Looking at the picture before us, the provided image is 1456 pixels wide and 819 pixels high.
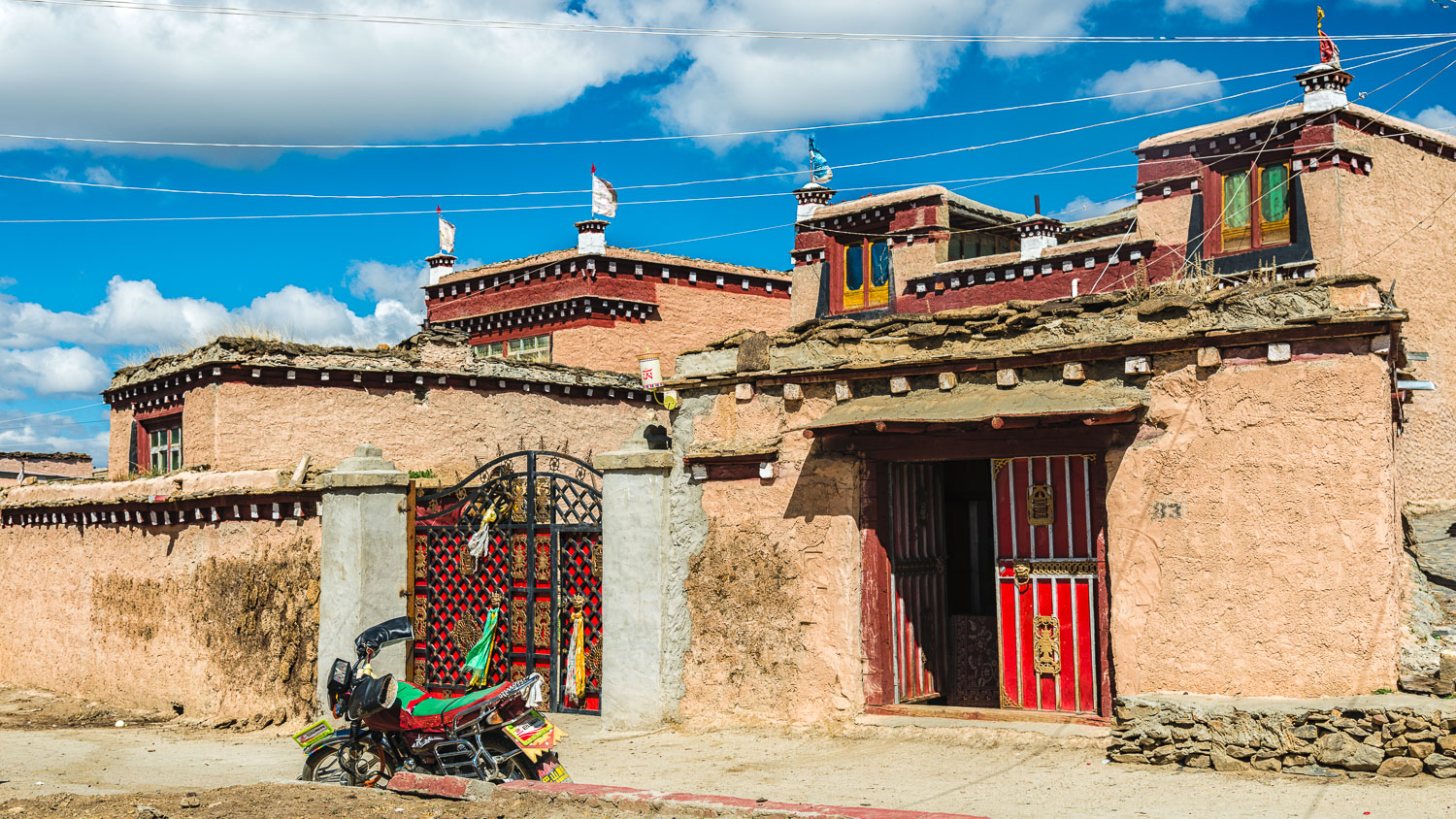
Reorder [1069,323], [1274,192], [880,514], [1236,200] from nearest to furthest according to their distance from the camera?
[1069,323]
[880,514]
[1274,192]
[1236,200]

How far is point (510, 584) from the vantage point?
12.1m

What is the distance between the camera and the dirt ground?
727cm

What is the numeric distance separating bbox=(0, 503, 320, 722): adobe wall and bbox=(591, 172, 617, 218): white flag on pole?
45.6 ft

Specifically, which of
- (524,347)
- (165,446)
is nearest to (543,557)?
(165,446)

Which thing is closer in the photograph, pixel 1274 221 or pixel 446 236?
pixel 1274 221

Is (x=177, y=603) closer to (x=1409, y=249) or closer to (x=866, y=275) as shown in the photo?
(x=866, y=275)

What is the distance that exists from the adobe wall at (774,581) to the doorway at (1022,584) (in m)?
0.50

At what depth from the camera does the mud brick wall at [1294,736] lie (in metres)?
7.49

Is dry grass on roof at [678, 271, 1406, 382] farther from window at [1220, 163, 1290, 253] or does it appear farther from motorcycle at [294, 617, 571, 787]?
window at [1220, 163, 1290, 253]

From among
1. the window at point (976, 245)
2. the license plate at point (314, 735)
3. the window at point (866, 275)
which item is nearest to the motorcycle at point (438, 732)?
the license plate at point (314, 735)

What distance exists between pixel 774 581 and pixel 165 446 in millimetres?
11877

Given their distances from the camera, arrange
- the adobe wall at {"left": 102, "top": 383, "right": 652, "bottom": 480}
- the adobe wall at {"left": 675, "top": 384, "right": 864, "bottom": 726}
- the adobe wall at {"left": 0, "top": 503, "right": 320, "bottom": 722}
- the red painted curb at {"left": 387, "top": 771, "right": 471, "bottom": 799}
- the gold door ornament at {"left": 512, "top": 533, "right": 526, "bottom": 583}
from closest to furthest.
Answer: the red painted curb at {"left": 387, "top": 771, "right": 471, "bottom": 799}
the adobe wall at {"left": 675, "top": 384, "right": 864, "bottom": 726}
the gold door ornament at {"left": 512, "top": 533, "right": 526, "bottom": 583}
the adobe wall at {"left": 0, "top": 503, "right": 320, "bottom": 722}
the adobe wall at {"left": 102, "top": 383, "right": 652, "bottom": 480}

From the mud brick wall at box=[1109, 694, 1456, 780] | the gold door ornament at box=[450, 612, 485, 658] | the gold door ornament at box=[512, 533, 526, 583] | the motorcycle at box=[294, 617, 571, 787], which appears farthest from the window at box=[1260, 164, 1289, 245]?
the motorcycle at box=[294, 617, 571, 787]

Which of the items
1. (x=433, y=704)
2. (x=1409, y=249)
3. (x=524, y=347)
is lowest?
(x=433, y=704)
